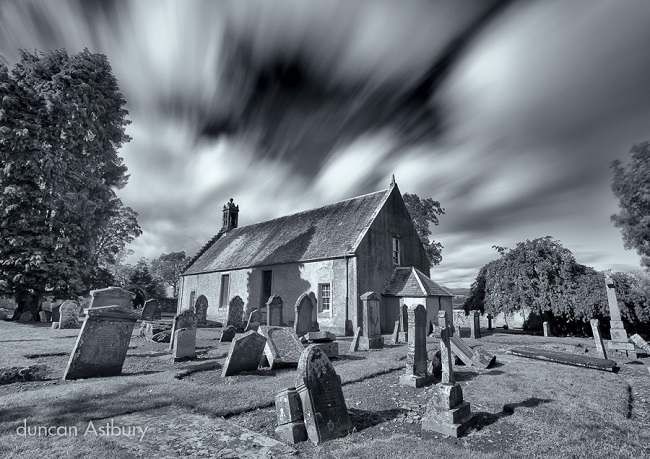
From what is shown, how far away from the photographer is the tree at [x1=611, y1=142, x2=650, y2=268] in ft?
89.4

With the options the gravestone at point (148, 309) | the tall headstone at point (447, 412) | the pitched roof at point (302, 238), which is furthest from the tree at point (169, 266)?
the tall headstone at point (447, 412)

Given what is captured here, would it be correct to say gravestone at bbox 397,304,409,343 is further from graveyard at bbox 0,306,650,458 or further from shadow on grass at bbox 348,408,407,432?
shadow on grass at bbox 348,408,407,432

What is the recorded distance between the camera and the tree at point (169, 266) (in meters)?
69.1

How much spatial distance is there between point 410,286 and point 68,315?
18.8 meters

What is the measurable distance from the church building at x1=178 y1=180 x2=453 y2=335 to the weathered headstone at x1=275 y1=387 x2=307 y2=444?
11.3m

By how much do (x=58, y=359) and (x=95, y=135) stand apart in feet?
51.7

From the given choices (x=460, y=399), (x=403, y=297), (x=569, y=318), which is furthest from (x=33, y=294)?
(x=569, y=318)

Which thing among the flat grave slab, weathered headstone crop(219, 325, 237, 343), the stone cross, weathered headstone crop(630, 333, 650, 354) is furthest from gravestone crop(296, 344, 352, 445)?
weathered headstone crop(630, 333, 650, 354)

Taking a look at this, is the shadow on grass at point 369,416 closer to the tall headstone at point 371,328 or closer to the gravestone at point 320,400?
the gravestone at point 320,400

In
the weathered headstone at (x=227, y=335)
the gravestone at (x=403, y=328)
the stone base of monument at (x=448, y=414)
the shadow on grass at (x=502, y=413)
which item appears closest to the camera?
the stone base of monument at (x=448, y=414)

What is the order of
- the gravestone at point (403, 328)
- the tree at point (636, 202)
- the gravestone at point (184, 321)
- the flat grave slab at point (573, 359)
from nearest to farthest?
the flat grave slab at point (573, 359) < the gravestone at point (184, 321) < the gravestone at point (403, 328) < the tree at point (636, 202)

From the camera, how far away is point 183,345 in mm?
10109

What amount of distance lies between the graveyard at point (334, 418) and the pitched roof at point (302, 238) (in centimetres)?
1144

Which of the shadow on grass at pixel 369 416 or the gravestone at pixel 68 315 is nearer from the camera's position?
the shadow on grass at pixel 369 416
